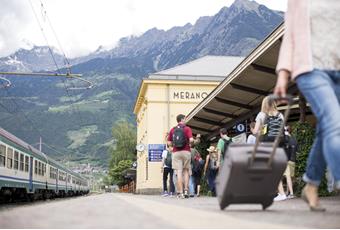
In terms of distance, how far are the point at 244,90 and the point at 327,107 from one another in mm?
9633

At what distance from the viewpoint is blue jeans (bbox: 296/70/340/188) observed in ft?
13.0

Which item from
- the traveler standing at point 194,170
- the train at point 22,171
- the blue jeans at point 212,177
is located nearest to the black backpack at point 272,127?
the blue jeans at point 212,177

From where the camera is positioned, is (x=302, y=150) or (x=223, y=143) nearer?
(x=302, y=150)

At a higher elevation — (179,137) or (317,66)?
(317,66)

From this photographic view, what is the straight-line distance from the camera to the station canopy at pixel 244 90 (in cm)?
1050

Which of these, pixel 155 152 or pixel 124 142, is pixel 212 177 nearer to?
pixel 155 152

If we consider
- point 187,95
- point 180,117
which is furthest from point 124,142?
point 180,117

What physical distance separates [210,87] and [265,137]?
121 feet

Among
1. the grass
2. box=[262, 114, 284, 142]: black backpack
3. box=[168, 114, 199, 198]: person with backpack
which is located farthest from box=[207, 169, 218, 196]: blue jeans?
the grass

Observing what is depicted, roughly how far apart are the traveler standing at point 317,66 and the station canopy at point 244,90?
439 cm

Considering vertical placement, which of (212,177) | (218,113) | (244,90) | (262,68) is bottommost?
(212,177)

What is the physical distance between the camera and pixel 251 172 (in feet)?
15.7

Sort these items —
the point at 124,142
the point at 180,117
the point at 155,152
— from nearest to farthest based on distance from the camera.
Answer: the point at 180,117
the point at 155,152
the point at 124,142

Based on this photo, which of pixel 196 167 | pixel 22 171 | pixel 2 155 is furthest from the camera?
pixel 22 171
